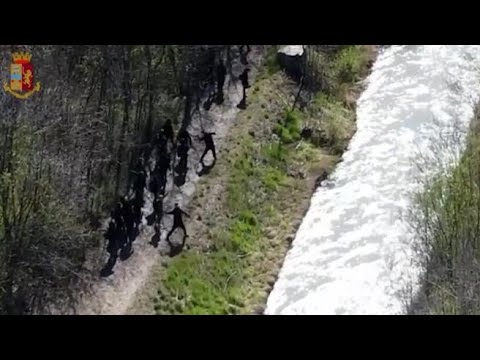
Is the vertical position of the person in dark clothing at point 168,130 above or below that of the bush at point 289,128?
above

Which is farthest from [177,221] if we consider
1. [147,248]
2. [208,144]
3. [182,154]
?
[208,144]

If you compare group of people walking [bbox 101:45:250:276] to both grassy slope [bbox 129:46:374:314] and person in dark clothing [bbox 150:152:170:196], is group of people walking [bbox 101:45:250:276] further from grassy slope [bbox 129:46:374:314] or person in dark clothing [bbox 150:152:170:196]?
grassy slope [bbox 129:46:374:314]

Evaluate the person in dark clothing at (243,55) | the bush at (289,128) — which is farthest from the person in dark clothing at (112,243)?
the person in dark clothing at (243,55)

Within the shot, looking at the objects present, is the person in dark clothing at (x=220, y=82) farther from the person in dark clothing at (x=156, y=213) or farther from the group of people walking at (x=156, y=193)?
the person in dark clothing at (x=156, y=213)

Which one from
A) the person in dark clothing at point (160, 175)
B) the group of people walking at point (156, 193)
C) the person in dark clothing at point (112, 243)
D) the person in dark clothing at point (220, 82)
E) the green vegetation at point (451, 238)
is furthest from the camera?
the person in dark clothing at point (220, 82)

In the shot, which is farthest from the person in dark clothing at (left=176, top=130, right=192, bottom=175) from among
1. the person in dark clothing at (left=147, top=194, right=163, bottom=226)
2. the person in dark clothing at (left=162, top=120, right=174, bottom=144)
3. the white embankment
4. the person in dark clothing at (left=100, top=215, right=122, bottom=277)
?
the white embankment

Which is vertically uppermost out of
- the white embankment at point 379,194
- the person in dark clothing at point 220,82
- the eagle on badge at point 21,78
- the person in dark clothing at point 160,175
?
the eagle on badge at point 21,78
